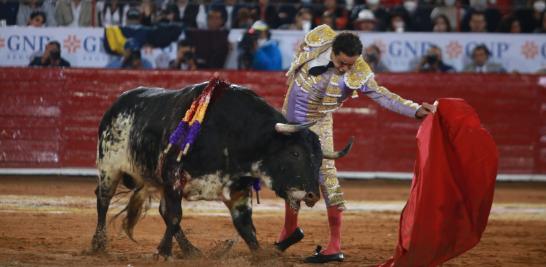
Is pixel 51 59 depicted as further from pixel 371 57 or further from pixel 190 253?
pixel 190 253

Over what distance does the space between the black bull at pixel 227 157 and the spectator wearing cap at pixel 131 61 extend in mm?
5790

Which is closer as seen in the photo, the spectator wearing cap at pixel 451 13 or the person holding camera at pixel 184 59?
the person holding camera at pixel 184 59

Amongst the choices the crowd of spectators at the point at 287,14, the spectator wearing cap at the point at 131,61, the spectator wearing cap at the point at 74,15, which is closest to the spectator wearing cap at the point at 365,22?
the crowd of spectators at the point at 287,14

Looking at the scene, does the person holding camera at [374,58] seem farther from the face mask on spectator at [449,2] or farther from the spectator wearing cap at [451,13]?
the face mask on spectator at [449,2]

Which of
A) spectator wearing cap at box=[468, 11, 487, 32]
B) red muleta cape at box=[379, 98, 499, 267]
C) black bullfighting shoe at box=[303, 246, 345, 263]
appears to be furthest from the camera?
spectator wearing cap at box=[468, 11, 487, 32]

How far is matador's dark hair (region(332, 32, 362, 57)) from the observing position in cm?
630

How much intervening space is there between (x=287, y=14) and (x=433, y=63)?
77.8 inches

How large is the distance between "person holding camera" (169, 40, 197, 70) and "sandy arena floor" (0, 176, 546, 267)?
1831 millimetres

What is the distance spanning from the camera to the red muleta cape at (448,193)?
19.6 ft

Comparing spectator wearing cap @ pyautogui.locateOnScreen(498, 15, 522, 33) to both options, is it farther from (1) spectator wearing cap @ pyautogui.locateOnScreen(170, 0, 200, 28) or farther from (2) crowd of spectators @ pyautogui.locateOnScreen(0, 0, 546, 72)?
(1) spectator wearing cap @ pyautogui.locateOnScreen(170, 0, 200, 28)

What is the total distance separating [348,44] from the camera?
6.30 m

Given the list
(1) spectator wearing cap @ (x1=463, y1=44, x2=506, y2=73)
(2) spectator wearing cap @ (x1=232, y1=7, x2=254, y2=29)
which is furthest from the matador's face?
(1) spectator wearing cap @ (x1=463, y1=44, x2=506, y2=73)

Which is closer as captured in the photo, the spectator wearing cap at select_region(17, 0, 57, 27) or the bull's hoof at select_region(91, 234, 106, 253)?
the bull's hoof at select_region(91, 234, 106, 253)

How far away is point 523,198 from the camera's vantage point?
38.8ft
